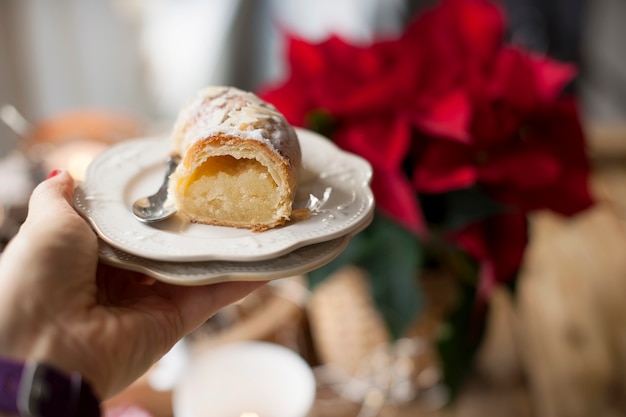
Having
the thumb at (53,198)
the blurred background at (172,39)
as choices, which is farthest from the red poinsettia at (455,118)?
the blurred background at (172,39)

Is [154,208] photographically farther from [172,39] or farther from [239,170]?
[172,39]

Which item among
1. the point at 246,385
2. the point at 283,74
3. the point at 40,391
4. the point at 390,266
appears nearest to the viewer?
the point at 40,391

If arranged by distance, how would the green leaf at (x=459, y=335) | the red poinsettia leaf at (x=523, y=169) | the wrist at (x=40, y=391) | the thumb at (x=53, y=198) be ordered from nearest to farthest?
the wrist at (x=40, y=391) → the thumb at (x=53, y=198) → the red poinsettia leaf at (x=523, y=169) → the green leaf at (x=459, y=335)

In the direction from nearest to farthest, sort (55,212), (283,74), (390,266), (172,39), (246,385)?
1. (55,212)
2. (246,385)
3. (390,266)
4. (283,74)
5. (172,39)

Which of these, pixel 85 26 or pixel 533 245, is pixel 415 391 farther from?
pixel 85 26

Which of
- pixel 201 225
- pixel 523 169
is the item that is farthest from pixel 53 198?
pixel 523 169

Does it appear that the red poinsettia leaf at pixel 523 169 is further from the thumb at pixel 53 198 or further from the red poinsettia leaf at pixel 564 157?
the thumb at pixel 53 198
